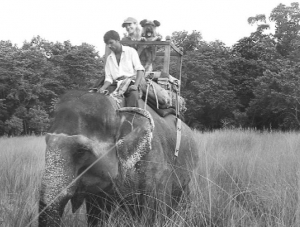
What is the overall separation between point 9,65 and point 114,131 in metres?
25.7

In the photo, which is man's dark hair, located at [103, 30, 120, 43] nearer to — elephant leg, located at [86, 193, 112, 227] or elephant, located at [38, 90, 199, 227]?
elephant, located at [38, 90, 199, 227]

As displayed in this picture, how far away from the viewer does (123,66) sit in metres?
3.79

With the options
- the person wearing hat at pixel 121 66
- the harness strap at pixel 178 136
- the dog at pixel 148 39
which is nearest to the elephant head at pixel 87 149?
the person wearing hat at pixel 121 66

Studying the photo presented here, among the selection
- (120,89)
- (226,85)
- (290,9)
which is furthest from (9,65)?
(120,89)

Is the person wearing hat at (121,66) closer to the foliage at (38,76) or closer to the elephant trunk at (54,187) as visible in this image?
the elephant trunk at (54,187)

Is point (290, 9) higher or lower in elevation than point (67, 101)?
higher

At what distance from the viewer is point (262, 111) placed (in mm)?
28359

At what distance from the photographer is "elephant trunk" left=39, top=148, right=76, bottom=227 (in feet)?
7.74

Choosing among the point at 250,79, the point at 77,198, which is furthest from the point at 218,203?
the point at 250,79

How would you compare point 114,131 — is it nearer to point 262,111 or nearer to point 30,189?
point 30,189

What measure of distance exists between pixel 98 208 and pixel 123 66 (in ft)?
4.04

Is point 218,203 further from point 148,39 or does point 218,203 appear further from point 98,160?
point 148,39

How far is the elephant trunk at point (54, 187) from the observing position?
7.74ft

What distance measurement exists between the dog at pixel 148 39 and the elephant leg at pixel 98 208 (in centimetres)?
222
